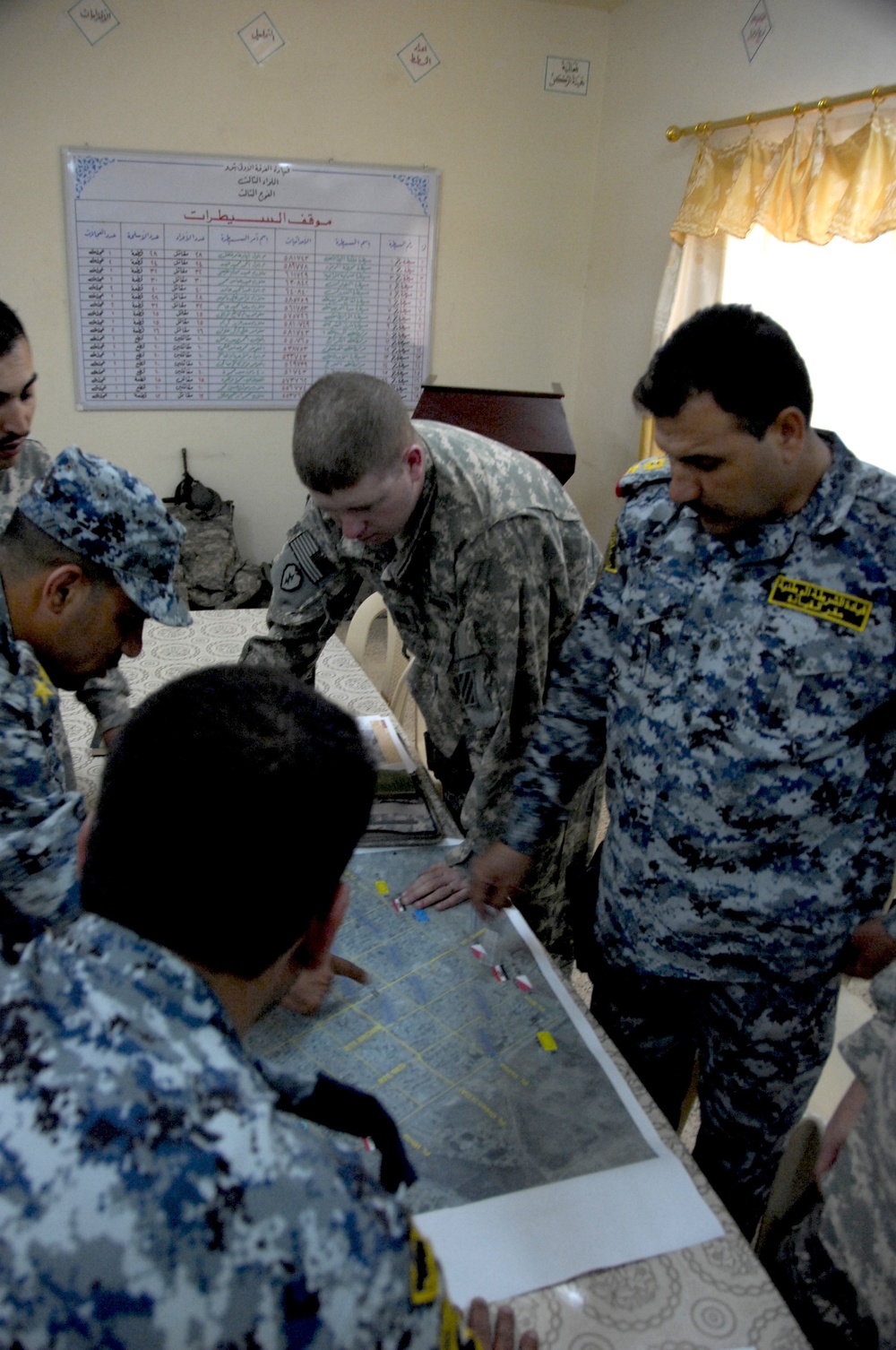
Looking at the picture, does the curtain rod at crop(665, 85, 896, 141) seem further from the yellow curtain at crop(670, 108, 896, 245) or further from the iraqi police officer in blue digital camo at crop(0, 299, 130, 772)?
the iraqi police officer in blue digital camo at crop(0, 299, 130, 772)

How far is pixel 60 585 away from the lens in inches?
43.4

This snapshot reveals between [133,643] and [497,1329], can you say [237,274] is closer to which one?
[133,643]

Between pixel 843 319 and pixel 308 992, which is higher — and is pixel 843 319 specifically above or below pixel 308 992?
above

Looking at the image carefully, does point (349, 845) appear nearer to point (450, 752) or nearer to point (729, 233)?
point (450, 752)

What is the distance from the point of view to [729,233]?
2.79m

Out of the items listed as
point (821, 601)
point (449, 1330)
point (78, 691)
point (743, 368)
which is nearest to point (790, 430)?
point (743, 368)

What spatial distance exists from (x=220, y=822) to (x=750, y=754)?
800 mm

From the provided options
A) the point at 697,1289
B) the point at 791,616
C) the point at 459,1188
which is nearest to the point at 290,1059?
the point at 459,1188

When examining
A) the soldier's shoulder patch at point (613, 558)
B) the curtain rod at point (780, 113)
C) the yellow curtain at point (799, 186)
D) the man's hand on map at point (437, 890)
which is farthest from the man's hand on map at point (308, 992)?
the curtain rod at point (780, 113)

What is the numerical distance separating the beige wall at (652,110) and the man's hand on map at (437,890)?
2.01 metres

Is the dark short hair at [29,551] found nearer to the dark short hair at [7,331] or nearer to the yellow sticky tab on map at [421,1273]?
the dark short hair at [7,331]

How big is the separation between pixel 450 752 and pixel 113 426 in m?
2.63

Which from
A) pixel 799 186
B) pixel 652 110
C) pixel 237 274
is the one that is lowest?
pixel 237 274

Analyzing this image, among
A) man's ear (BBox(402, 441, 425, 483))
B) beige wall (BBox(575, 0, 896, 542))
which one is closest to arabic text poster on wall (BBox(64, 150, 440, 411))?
beige wall (BBox(575, 0, 896, 542))
